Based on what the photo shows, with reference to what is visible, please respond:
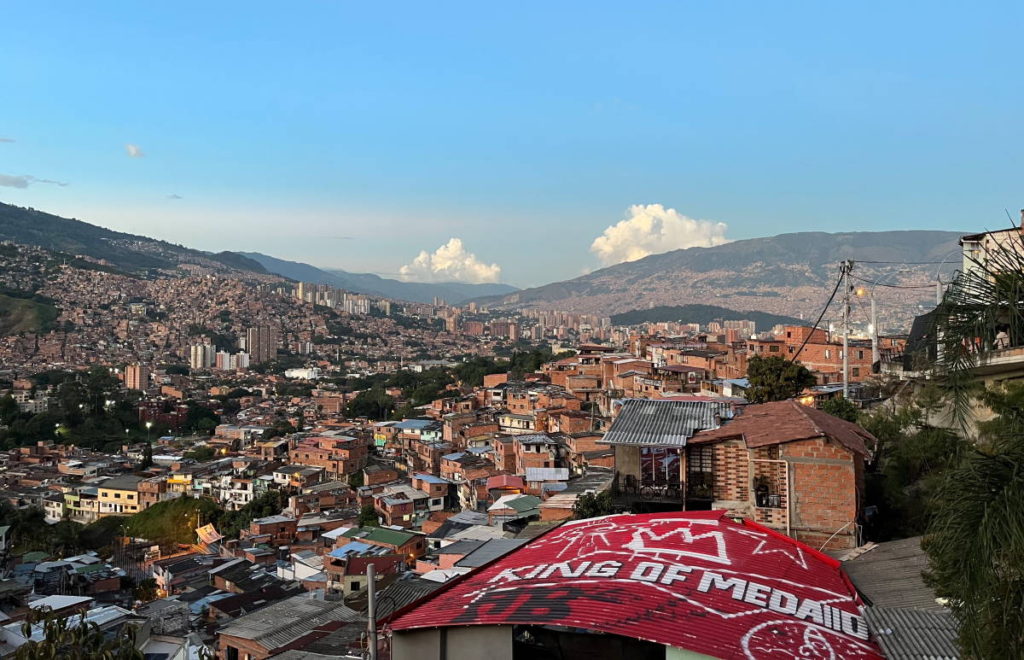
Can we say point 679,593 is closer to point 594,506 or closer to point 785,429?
point 785,429

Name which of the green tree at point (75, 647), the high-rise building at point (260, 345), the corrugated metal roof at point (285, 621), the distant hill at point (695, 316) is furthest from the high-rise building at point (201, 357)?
the distant hill at point (695, 316)

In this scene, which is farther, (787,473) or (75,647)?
(75,647)

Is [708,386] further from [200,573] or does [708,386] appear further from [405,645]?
[405,645]

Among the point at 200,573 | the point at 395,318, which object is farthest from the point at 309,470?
the point at 395,318

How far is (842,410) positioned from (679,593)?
9.04 metres

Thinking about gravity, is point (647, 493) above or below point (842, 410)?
below

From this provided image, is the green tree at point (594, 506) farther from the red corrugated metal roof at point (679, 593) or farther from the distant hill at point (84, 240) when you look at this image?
the distant hill at point (84, 240)

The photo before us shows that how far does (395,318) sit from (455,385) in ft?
289

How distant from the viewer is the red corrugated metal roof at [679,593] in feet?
12.2

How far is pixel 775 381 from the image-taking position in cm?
1595

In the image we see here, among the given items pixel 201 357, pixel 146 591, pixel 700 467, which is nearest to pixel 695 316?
pixel 201 357

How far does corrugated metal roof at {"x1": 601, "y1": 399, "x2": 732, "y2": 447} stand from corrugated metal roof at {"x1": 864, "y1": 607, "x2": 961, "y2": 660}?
12.1 ft

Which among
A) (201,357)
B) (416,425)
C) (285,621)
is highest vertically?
(285,621)

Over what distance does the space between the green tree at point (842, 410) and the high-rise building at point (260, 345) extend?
3210 inches
